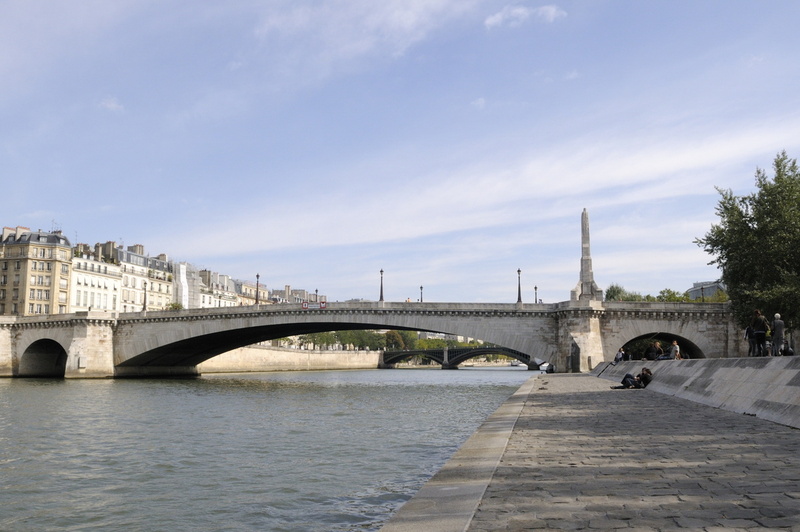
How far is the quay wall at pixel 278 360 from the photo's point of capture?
3209 inches

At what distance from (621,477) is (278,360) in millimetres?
89912

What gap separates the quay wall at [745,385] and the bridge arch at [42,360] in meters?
55.9

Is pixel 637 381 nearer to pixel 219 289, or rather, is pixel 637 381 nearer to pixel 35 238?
pixel 35 238

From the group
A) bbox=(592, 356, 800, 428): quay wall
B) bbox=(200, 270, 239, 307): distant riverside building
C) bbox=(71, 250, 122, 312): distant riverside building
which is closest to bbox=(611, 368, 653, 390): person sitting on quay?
bbox=(592, 356, 800, 428): quay wall

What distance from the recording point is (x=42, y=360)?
219 feet

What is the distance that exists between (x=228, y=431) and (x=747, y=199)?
1210 inches

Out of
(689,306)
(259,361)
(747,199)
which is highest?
(747,199)

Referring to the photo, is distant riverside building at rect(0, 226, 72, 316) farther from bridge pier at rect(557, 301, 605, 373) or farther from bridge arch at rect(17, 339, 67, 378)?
bridge pier at rect(557, 301, 605, 373)

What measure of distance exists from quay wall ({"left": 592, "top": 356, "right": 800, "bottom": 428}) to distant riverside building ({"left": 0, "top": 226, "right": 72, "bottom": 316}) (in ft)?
245

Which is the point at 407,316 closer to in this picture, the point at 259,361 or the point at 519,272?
the point at 519,272

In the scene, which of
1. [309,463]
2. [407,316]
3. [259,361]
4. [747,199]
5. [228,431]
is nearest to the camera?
[309,463]

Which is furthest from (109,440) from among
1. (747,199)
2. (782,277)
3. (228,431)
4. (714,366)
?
(747,199)

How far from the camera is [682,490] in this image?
6902 millimetres

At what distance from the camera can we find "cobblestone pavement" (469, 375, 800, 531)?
19.0 ft
